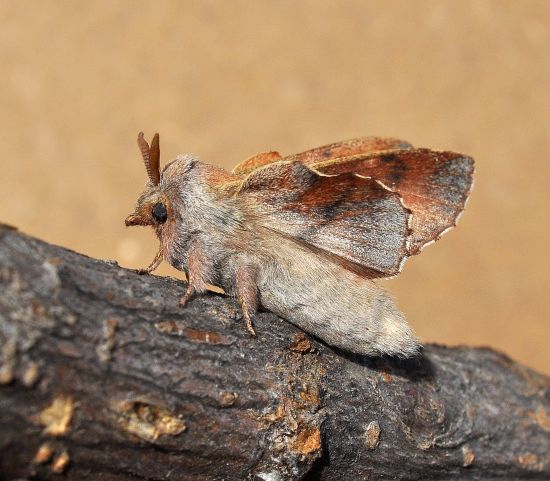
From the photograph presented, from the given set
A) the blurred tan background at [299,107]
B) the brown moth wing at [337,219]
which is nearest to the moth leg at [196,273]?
the brown moth wing at [337,219]

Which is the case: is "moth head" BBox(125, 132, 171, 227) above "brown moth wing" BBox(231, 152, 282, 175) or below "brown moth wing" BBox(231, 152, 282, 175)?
below

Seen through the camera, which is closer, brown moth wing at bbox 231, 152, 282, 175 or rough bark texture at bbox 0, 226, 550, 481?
rough bark texture at bbox 0, 226, 550, 481

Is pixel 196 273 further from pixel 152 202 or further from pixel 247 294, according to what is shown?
pixel 152 202

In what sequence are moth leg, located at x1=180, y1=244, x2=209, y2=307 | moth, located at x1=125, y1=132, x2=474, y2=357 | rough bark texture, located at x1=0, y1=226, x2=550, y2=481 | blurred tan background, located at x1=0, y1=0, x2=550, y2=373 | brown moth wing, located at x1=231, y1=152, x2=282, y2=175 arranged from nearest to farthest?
rough bark texture, located at x1=0, y1=226, x2=550, y2=481 → moth leg, located at x1=180, y1=244, x2=209, y2=307 → moth, located at x1=125, y1=132, x2=474, y2=357 → brown moth wing, located at x1=231, y1=152, x2=282, y2=175 → blurred tan background, located at x1=0, y1=0, x2=550, y2=373

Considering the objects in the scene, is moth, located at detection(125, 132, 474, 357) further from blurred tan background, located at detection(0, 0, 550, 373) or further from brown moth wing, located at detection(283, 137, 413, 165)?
blurred tan background, located at detection(0, 0, 550, 373)

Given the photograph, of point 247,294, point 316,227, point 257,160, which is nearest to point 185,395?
point 247,294

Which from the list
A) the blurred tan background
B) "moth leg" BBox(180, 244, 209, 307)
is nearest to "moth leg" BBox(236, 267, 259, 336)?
"moth leg" BBox(180, 244, 209, 307)

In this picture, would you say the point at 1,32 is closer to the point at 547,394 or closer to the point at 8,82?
the point at 8,82

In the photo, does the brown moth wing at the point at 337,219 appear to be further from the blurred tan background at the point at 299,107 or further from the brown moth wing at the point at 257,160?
the blurred tan background at the point at 299,107
